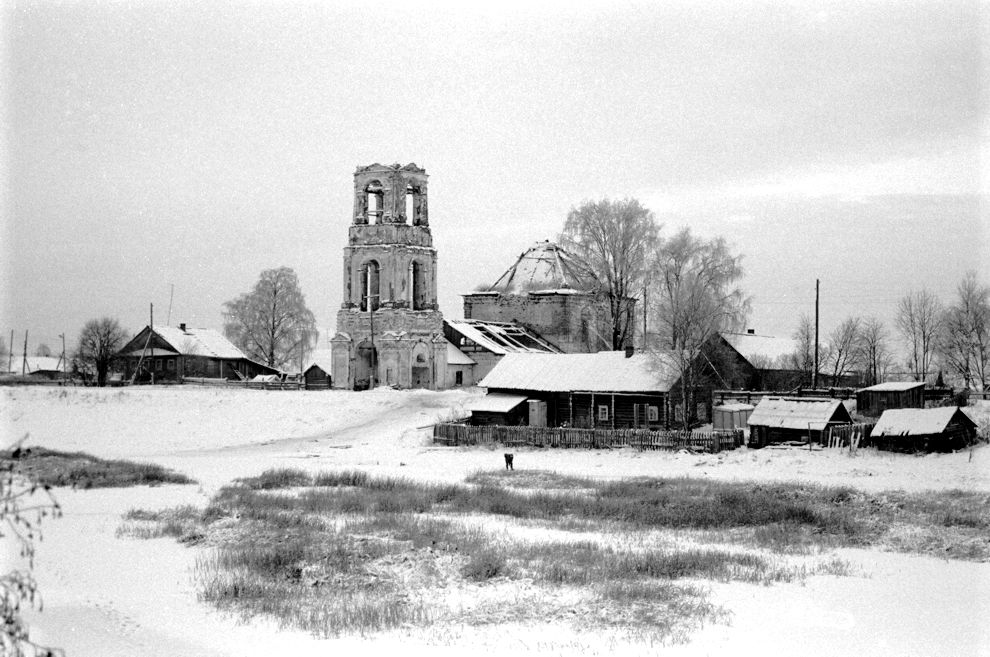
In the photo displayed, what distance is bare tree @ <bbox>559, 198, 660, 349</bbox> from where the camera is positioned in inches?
1833

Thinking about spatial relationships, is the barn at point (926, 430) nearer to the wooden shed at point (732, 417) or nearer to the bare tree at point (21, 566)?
the wooden shed at point (732, 417)

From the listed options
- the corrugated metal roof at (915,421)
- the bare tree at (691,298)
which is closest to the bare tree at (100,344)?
the bare tree at (691,298)

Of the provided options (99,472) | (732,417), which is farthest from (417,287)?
(99,472)

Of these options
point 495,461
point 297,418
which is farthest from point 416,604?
point 297,418

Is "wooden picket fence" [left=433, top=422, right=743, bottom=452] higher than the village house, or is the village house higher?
the village house

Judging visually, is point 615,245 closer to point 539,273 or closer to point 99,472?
point 539,273

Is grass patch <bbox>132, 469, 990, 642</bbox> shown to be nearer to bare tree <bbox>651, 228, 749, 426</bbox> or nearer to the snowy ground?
the snowy ground

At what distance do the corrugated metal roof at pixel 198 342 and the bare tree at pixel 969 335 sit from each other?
40.1 meters

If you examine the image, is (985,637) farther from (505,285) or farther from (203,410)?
(505,285)

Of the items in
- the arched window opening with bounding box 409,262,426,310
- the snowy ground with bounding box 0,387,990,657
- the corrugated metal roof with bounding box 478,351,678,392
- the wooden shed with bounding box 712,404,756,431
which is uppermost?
the arched window opening with bounding box 409,262,426,310

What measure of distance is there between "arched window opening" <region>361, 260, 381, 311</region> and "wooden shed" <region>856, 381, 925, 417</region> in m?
27.1

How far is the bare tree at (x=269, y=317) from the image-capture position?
201 feet

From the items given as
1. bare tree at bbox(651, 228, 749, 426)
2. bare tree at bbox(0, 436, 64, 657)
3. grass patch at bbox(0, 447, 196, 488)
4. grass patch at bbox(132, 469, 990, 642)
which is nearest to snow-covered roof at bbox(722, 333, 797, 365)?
bare tree at bbox(651, 228, 749, 426)

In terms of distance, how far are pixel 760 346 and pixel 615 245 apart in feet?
28.5
